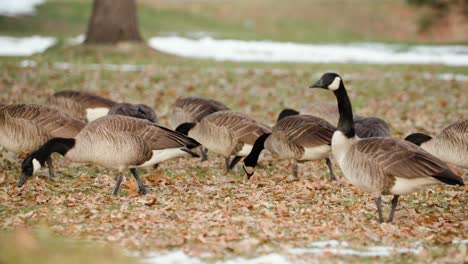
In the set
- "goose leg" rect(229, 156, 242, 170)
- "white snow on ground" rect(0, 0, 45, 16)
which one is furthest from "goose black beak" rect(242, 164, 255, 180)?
"white snow on ground" rect(0, 0, 45, 16)

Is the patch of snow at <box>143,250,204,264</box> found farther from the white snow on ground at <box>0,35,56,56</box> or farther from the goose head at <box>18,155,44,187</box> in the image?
the white snow on ground at <box>0,35,56,56</box>

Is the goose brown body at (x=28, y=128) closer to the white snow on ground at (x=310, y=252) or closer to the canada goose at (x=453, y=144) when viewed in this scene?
the white snow on ground at (x=310, y=252)

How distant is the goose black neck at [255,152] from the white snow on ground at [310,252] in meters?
3.92

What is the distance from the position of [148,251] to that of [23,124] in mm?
4655

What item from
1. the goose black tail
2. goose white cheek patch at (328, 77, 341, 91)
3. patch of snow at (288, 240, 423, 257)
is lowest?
patch of snow at (288, 240, 423, 257)

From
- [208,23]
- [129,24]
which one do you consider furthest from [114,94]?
[208,23]

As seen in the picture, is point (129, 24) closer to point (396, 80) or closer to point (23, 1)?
point (396, 80)

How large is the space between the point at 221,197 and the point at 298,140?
1.78 meters

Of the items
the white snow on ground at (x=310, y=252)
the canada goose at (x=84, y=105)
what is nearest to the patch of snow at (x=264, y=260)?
the white snow on ground at (x=310, y=252)

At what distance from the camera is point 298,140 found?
449 inches

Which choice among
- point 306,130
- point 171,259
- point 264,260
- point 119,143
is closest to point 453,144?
point 306,130

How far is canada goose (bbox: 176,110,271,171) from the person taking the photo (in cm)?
1214

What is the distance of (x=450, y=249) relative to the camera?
310 inches

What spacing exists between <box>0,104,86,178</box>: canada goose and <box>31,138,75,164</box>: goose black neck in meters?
0.99
